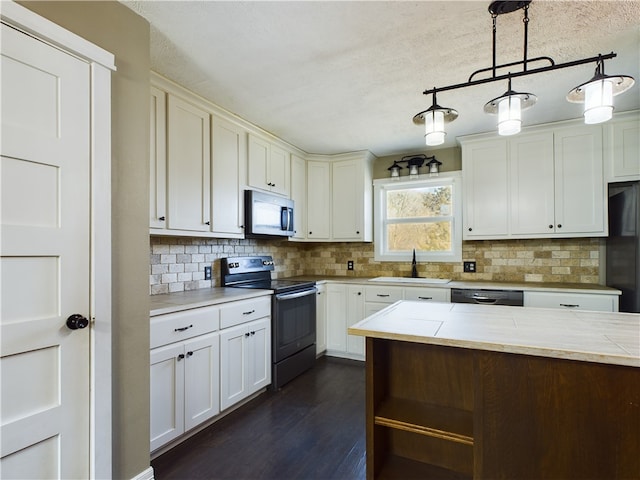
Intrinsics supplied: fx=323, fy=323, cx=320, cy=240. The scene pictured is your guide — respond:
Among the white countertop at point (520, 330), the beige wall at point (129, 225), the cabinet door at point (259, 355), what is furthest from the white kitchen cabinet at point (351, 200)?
the beige wall at point (129, 225)

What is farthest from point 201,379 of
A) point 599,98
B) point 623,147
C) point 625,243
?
point 623,147

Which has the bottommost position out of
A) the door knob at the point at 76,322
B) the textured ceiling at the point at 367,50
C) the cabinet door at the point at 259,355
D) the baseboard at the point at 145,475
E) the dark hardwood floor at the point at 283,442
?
the dark hardwood floor at the point at 283,442

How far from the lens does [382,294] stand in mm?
3449

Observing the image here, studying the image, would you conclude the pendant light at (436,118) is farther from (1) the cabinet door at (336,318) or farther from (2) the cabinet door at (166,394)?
(1) the cabinet door at (336,318)

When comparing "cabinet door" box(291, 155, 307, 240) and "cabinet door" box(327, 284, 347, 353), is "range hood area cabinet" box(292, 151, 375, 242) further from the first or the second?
"cabinet door" box(327, 284, 347, 353)

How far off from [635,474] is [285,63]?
2494mm

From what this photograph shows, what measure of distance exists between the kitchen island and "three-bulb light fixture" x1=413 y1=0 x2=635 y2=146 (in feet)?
3.02

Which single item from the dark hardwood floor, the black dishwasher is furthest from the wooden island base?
the black dishwasher

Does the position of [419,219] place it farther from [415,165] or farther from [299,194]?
[299,194]

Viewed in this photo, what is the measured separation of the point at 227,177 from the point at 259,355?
1527 millimetres

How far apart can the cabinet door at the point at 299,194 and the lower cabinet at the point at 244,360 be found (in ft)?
4.38

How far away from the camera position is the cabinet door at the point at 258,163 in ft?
10.0

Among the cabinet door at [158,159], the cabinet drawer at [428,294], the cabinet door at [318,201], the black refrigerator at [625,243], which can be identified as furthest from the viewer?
the cabinet door at [318,201]

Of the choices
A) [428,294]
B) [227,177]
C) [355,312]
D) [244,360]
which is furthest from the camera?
[355,312]
